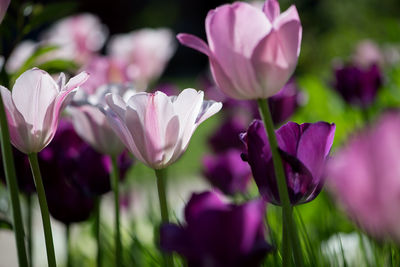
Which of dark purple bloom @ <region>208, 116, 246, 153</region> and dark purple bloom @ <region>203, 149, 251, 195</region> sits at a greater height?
dark purple bloom @ <region>203, 149, 251, 195</region>

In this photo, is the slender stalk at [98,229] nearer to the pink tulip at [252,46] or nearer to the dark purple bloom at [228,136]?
the pink tulip at [252,46]

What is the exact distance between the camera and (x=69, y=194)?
2.51ft

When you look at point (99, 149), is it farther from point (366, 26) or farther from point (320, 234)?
point (366, 26)

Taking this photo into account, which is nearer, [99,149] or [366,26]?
[99,149]

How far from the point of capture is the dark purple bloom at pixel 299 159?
515mm

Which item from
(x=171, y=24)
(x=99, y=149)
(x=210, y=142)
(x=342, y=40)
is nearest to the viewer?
(x=99, y=149)

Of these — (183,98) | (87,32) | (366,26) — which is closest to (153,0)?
(366,26)

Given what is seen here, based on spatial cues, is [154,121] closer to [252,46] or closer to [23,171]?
[252,46]

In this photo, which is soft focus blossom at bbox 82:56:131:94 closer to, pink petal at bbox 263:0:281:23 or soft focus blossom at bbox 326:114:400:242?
pink petal at bbox 263:0:281:23

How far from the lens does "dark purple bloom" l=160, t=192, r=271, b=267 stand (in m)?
0.38

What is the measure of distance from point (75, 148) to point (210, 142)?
772 millimetres

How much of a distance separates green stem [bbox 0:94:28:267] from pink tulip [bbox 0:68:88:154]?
0.12 feet

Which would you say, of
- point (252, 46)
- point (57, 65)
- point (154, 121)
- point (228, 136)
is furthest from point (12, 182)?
point (228, 136)

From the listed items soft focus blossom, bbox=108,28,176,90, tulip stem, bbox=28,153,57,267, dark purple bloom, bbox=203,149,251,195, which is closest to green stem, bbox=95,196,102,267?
tulip stem, bbox=28,153,57,267
